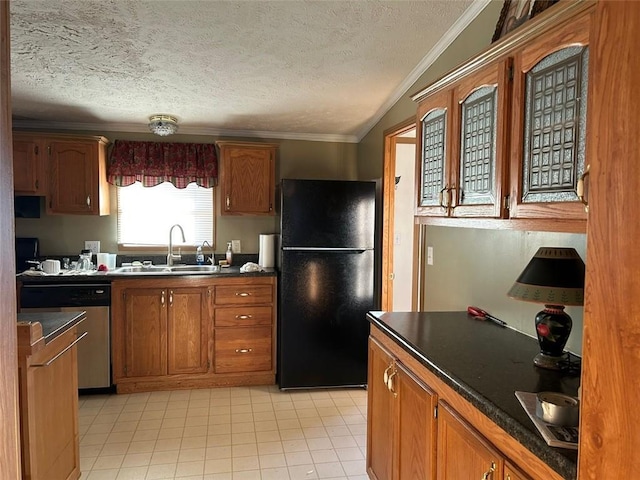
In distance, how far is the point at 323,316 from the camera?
141 inches

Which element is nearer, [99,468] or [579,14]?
[579,14]

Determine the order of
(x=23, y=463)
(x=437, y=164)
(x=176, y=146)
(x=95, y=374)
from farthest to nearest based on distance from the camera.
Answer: (x=176, y=146), (x=95, y=374), (x=437, y=164), (x=23, y=463)

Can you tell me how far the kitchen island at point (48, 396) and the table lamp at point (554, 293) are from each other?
1.87 metres

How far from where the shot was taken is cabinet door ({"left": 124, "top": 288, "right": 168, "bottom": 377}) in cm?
351

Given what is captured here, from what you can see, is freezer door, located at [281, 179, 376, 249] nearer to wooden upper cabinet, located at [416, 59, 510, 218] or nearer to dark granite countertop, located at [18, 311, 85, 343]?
wooden upper cabinet, located at [416, 59, 510, 218]

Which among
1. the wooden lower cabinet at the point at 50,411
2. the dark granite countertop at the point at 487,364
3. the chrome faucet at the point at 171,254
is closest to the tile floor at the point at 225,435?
the wooden lower cabinet at the point at 50,411

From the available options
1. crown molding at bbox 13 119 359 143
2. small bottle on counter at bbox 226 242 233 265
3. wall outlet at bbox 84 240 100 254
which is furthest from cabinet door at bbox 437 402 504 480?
wall outlet at bbox 84 240 100 254

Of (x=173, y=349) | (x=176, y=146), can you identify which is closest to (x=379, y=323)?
(x=173, y=349)

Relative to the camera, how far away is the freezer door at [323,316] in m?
3.54

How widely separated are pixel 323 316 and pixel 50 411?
80.4 inches

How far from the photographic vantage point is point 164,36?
87.4 inches

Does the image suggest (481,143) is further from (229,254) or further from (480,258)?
(229,254)

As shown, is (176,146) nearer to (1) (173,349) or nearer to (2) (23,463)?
(1) (173,349)

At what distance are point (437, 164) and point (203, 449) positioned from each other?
217 centimetres
